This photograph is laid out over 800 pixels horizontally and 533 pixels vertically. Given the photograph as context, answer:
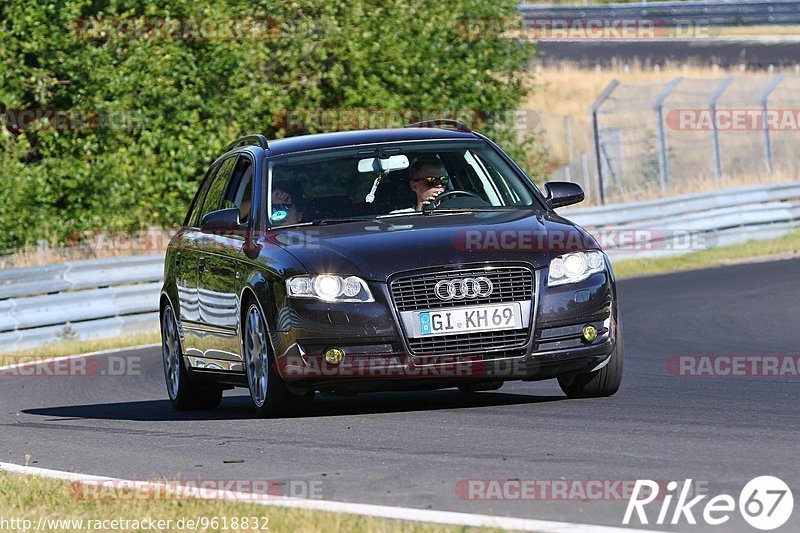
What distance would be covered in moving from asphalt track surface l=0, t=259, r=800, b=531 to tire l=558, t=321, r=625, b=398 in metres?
0.13

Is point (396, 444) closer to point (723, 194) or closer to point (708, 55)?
point (723, 194)

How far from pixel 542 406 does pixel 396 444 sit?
167 centimetres

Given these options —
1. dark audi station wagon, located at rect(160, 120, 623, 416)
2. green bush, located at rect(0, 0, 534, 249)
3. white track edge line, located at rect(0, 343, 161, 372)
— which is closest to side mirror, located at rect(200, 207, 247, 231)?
dark audi station wagon, located at rect(160, 120, 623, 416)

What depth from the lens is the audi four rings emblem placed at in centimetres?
895

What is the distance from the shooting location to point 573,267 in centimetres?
925

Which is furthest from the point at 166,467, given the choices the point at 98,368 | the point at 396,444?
the point at 98,368

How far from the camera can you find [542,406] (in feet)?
31.1
